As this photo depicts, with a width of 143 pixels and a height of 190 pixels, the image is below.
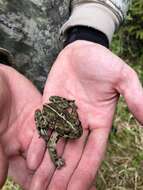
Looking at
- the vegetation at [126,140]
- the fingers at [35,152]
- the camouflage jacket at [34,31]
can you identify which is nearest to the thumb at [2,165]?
the fingers at [35,152]

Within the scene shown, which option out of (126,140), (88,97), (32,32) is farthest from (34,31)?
(126,140)

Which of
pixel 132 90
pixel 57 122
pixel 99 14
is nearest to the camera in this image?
pixel 132 90

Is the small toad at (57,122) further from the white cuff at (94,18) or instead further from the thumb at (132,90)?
the white cuff at (94,18)

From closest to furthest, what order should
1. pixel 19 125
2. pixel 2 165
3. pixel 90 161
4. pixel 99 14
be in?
1. pixel 2 165
2. pixel 90 161
3. pixel 19 125
4. pixel 99 14

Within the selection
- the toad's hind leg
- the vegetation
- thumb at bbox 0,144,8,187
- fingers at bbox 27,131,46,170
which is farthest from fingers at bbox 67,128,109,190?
the vegetation

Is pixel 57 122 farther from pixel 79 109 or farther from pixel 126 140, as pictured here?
pixel 126 140

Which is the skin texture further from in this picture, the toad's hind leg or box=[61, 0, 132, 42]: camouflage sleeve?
box=[61, 0, 132, 42]: camouflage sleeve

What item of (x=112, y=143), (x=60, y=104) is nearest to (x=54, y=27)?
(x=60, y=104)
